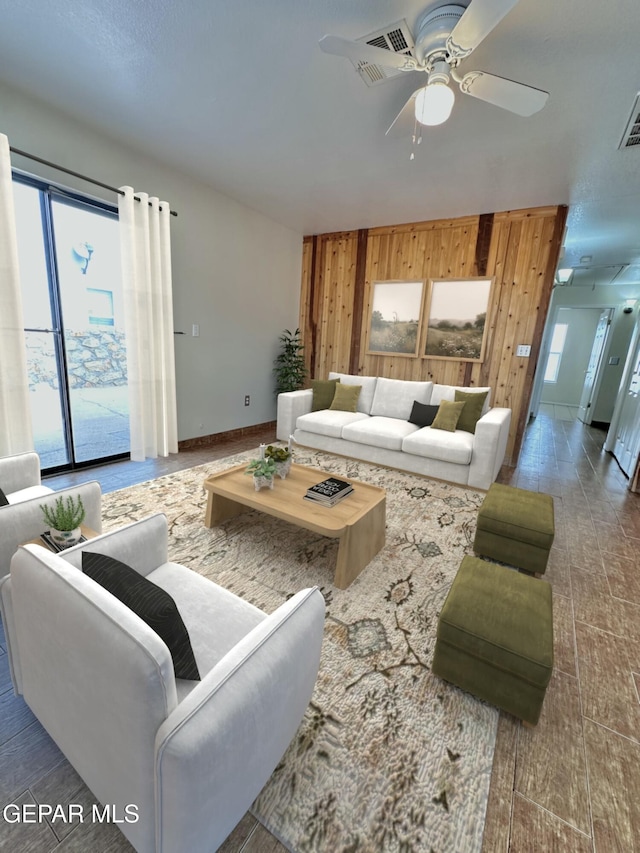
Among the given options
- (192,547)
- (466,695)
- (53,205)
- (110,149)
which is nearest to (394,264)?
(110,149)

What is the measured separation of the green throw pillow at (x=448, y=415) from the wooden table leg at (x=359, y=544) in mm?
1758

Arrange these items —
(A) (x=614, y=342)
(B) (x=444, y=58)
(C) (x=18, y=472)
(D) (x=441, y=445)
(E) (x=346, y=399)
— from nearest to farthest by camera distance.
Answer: (B) (x=444, y=58)
(C) (x=18, y=472)
(D) (x=441, y=445)
(E) (x=346, y=399)
(A) (x=614, y=342)

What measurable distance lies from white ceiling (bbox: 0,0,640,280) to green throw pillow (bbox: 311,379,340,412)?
205 centimetres

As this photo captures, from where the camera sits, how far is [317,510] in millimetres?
2080

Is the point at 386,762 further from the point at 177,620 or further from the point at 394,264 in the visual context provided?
the point at 394,264

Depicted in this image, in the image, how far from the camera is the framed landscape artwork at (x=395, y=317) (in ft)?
15.1

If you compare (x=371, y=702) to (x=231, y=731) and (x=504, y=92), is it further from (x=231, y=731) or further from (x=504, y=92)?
(x=504, y=92)

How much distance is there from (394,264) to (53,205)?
3.58m

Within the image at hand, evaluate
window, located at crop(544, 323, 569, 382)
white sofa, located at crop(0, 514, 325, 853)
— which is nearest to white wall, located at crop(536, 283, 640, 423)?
window, located at crop(544, 323, 569, 382)

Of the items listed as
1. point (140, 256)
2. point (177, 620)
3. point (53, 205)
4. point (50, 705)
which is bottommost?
point (50, 705)

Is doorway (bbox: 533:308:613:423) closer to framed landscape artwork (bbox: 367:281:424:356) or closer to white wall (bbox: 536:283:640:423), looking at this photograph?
white wall (bbox: 536:283:640:423)

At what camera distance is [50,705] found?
0.99m

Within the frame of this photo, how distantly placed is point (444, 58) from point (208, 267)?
2.89 m

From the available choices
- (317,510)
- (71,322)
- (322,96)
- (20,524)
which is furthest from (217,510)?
(322,96)
